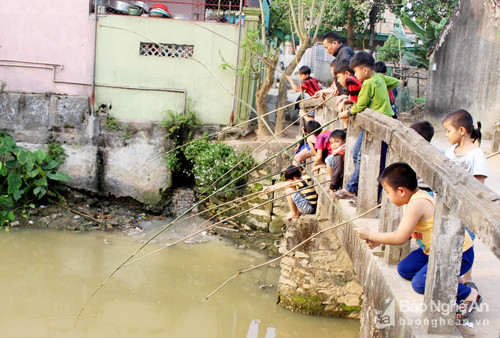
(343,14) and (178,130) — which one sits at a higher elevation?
(343,14)

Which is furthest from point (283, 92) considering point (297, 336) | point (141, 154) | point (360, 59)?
point (360, 59)

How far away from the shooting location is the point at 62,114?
10625mm

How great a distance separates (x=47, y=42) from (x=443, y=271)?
9709mm

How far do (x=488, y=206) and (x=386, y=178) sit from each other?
3.64ft

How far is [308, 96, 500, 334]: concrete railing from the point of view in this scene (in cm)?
204

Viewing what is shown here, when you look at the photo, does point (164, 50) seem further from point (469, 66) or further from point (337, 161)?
point (469, 66)

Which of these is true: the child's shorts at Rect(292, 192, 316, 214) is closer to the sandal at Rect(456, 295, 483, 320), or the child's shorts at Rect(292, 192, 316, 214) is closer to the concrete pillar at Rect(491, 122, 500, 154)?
the sandal at Rect(456, 295, 483, 320)

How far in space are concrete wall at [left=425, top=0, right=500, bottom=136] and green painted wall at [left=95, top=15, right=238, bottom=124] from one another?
5121mm

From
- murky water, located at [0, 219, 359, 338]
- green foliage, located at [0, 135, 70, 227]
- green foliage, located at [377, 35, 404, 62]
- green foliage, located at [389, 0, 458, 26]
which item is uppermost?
green foliage, located at [389, 0, 458, 26]

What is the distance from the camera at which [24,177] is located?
9992 mm

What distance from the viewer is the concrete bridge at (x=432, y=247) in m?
2.21

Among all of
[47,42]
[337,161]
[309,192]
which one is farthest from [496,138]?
[47,42]

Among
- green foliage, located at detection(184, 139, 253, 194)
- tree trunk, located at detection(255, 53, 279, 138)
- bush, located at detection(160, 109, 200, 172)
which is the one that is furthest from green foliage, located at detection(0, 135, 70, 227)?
tree trunk, located at detection(255, 53, 279, 138)

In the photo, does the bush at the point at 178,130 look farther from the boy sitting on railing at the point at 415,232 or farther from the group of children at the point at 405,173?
the boy sitting on railing at the point at 415,232
